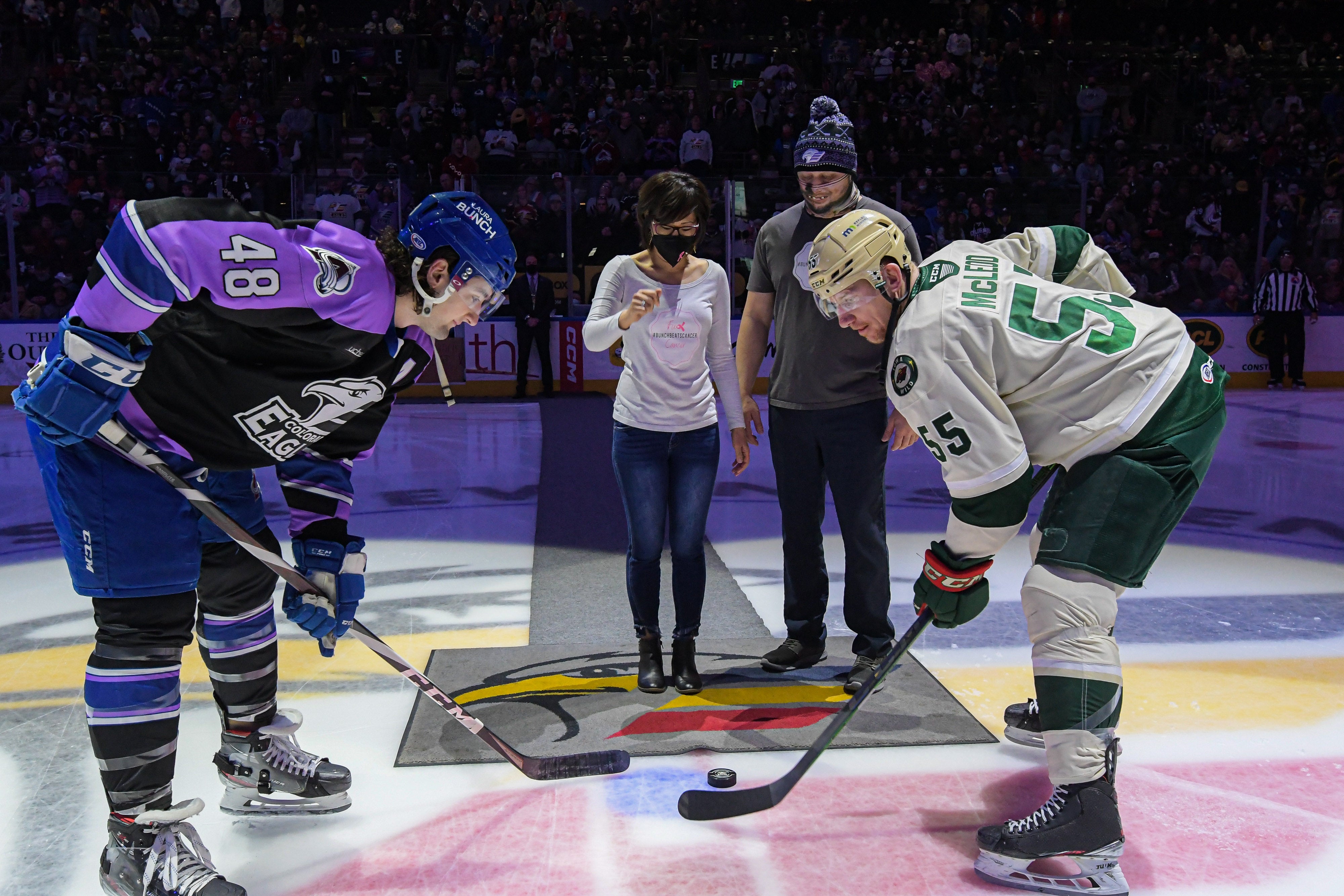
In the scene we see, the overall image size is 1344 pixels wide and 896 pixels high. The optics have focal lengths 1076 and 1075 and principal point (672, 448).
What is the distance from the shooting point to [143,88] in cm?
1305

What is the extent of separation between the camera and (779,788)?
2408 mm

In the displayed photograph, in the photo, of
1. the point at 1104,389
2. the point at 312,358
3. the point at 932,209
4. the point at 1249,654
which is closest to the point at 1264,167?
the point at 932,209

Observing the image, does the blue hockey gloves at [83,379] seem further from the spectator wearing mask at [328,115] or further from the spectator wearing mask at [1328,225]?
the spectator wearing mask at [1328,225]

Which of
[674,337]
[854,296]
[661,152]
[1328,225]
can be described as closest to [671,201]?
[674,337]

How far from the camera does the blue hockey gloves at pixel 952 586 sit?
233 cm

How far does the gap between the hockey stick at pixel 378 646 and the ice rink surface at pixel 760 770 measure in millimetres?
70

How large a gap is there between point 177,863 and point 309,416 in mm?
929

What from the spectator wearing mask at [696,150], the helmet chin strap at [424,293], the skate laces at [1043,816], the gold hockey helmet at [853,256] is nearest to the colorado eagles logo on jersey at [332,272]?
the helmet chin strap at [424,293]

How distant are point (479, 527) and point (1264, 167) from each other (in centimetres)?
1225

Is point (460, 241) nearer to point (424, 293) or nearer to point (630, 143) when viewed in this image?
point (424, 293)

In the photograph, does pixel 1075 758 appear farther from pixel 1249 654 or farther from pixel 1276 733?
pixel 1249 654

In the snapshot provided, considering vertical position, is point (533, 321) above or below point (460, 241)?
below

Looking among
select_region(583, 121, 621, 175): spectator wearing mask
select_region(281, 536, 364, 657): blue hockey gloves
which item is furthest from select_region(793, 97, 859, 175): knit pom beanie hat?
select_region(583, 121, 621, 175): spectator wearing mask

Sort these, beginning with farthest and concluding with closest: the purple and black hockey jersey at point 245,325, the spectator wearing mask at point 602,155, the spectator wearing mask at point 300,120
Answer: the spectator wearing mask at point 300,120, the spectator wearing mask at point 602,155, the purple and black hockey jersey at point 245,325
